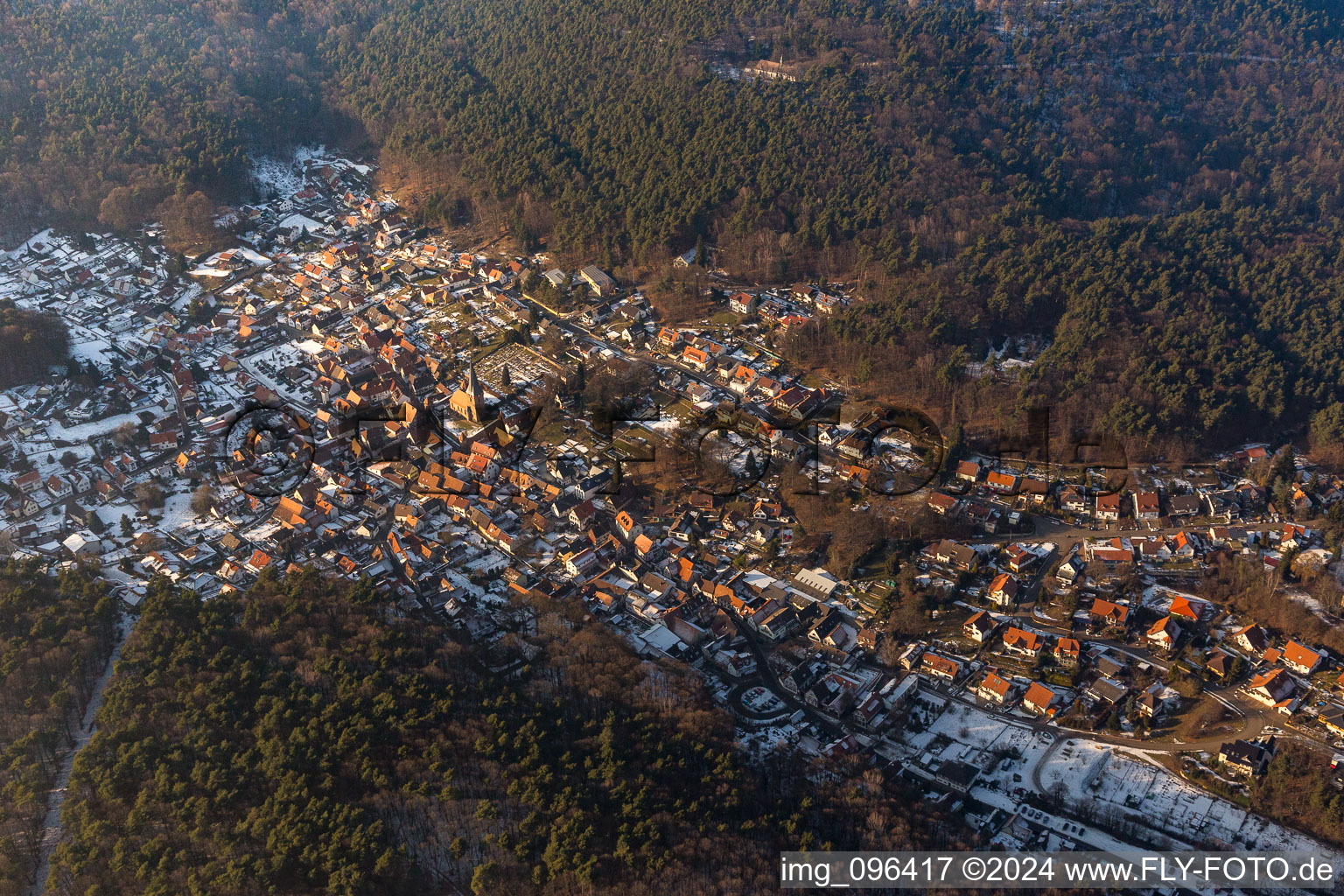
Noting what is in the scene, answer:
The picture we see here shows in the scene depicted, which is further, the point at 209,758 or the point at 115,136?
the point at 115,136

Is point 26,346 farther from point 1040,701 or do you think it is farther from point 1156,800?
point 1156,800

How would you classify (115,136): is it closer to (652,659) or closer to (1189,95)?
(652,659)

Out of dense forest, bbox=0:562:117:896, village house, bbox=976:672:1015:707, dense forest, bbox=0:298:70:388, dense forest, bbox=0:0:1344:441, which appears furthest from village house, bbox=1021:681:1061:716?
dense forest, bbox=0:298:70:388

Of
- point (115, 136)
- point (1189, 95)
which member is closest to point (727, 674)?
point (115, 136)

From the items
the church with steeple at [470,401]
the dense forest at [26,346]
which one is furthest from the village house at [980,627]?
the dense forest at [26,346]

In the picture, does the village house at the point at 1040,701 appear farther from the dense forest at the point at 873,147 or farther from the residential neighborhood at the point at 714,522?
the dense forest at the point at 873,147
